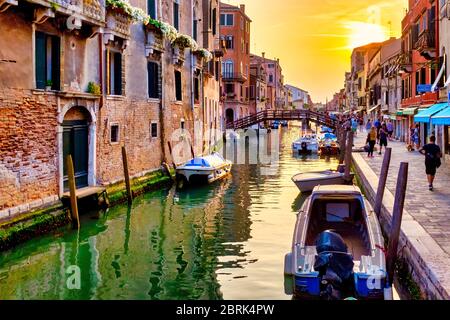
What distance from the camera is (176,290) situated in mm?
7699

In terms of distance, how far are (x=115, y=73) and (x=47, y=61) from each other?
3.76m

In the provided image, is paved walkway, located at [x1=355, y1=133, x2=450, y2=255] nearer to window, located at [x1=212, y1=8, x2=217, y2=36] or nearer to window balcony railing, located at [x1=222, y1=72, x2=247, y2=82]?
window, located at [x1=212, y1=8, x2=217, y2=36]

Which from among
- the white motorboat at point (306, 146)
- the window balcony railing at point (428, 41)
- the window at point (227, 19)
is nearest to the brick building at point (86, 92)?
the window balcony railing at point (428, 41)

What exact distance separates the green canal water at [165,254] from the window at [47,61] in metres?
2.96

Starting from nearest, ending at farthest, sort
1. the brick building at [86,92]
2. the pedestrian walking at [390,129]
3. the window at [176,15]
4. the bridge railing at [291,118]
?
the brick building at [86,92]
the window at [176,15]
the pedestrian walking at [390,129]
the bridge railing at [291,118]

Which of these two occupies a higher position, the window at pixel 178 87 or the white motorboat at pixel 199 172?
the window at pixel 178 87

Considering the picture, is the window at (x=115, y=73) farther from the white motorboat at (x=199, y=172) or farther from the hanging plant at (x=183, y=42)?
the hanging plant at (x=183, y=42)

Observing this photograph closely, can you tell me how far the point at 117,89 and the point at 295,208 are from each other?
5681 mm

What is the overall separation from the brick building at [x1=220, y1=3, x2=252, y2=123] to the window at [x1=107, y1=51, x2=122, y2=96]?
37.7 m

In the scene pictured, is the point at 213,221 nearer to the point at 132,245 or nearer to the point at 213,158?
the point at 132,245

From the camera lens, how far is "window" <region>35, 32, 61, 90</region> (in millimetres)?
11312

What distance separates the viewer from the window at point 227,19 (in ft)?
177

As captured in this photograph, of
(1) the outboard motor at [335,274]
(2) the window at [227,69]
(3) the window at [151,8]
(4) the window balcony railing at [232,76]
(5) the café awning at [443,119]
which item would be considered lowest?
(1) the outboard motor at [335,274]

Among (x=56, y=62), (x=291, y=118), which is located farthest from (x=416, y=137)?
(x=291, y=118)
